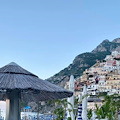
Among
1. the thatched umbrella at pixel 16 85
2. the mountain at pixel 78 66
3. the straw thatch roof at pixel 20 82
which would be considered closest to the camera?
the straw thatch roof at pixel 20 82

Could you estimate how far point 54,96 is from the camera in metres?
6.21

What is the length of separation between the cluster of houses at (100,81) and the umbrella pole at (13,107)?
52217mm

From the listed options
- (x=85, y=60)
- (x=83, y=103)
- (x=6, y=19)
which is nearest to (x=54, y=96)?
(x=83, y=103)

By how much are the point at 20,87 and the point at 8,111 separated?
3.17 feet

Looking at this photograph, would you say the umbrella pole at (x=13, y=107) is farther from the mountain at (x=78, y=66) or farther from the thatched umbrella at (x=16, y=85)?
the mountain at (x=78, y=66)

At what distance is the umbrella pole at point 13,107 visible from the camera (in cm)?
536

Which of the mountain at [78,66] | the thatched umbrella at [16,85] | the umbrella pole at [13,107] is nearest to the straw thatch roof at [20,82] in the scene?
the thatched umbrella at [16,85]

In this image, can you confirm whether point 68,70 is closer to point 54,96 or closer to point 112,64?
point 112,64

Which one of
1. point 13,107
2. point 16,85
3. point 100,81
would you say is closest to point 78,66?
point 100,81

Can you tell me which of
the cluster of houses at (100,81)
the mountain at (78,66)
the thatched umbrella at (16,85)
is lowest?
the thatched umbrella at (16,85)

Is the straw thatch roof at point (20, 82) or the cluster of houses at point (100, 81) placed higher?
the cluster of houses at point (100, 81)

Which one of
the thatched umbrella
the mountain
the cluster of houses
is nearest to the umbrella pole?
the thatched umbrella

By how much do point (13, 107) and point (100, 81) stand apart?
2626 inches

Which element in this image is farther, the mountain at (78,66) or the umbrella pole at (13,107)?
the mountain at (78,66)
